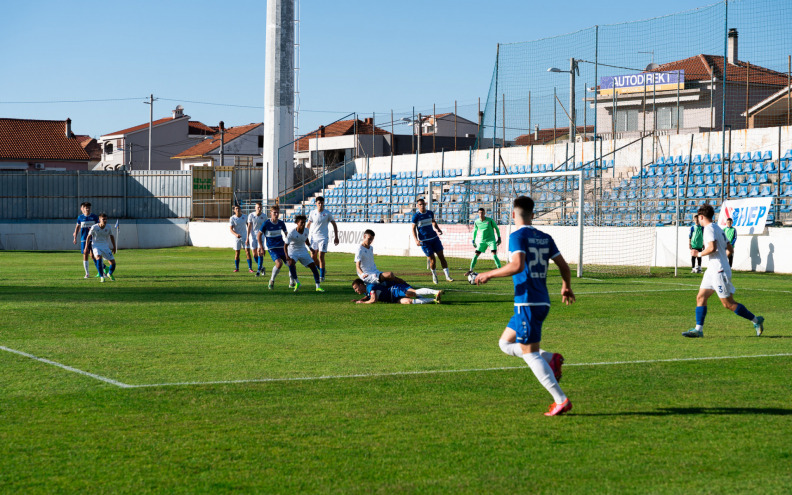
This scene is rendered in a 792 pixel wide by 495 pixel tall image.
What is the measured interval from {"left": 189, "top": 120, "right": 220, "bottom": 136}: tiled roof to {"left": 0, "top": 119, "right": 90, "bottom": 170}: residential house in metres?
18.1

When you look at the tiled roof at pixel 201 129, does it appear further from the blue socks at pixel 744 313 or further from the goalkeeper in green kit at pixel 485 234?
the blue socks at pixel 744 313

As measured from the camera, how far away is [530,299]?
268 inches

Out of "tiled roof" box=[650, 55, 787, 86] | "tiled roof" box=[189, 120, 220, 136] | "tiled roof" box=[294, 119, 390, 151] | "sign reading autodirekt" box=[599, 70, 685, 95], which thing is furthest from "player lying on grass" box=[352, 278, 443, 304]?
"tiled roof" box=[189, 120, 220, 136]

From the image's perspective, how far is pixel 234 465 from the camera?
17.9 feet

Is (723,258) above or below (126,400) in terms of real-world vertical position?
above

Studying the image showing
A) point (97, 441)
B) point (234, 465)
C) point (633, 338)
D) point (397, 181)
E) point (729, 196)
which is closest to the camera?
point (234, 465)

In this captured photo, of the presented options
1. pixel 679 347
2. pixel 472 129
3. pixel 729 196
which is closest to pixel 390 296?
pixel 679 347

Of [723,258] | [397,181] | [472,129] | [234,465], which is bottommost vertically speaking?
[234,465]

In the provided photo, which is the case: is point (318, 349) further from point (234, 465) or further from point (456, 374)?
point (234, 465)

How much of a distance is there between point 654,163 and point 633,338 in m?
23.9

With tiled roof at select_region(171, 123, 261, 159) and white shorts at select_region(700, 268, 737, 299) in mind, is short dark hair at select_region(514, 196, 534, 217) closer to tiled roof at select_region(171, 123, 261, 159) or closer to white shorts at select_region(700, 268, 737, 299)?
white shorts at select_region(700, 268, 737, 299)

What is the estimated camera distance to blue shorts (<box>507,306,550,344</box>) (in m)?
6.73

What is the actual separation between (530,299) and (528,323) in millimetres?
197

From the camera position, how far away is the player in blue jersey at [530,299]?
672cm
